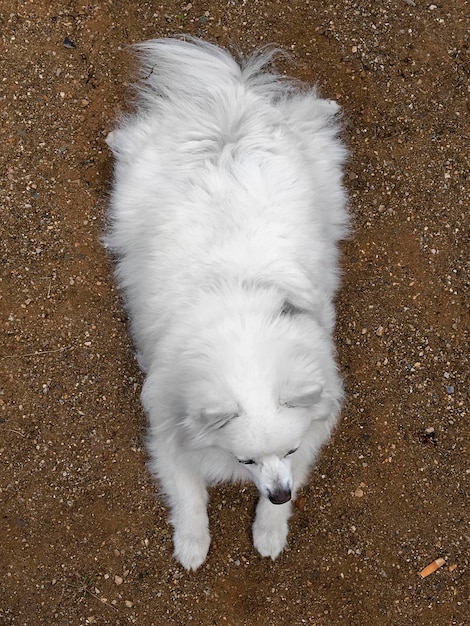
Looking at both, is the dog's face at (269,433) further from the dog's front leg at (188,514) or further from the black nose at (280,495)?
the dog's front leg at (188,514)

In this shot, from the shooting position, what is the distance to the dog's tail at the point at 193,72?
11.3 ft

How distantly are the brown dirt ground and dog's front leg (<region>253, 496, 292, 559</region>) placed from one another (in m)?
0.11

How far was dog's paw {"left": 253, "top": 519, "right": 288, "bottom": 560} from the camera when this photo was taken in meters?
3.68

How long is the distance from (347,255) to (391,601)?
2343 millimetres

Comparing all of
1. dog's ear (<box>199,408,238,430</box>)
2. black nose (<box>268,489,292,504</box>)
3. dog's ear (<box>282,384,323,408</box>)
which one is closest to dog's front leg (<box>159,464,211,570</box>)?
black nose (<box>268,489,292,504</box>)

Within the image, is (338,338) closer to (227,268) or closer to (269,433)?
(227,268)

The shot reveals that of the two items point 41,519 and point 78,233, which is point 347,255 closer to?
point 78,233

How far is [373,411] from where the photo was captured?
3.96 meters

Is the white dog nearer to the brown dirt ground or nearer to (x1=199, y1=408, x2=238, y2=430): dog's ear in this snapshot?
(x1=199, y1=408, x2=238, y2=430): dog's ear

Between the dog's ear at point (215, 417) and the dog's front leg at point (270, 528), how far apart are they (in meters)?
1.30

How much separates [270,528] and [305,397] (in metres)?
1.53

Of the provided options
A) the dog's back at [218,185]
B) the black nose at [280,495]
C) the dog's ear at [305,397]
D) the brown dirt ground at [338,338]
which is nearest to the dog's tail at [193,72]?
the dog's back at [218,185]

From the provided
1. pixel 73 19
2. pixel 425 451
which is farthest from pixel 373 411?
pixel 73 19

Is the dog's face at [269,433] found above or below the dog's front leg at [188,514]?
above
